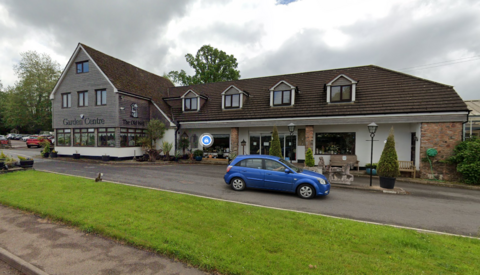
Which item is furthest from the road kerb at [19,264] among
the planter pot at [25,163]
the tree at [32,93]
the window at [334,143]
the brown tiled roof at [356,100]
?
the tree at [32,93]

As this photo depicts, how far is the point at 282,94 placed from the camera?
54.9ft

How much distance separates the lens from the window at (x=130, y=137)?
1833cm

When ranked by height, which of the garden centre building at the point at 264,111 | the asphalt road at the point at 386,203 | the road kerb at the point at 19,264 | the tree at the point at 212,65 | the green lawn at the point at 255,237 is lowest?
the asphalt road at the point at 386,203

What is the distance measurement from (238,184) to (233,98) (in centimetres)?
1112

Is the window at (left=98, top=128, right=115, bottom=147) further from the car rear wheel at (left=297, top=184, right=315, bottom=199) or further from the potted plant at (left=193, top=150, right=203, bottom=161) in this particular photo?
the car rear wheel at (left=297, top=184, right=315, bottom=199)

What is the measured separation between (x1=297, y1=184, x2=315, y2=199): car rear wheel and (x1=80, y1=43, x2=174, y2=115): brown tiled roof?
53.6ft

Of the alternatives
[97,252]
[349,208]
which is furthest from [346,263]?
[97,252]

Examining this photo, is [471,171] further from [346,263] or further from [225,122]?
[225,122]

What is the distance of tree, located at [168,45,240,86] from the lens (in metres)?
33.5

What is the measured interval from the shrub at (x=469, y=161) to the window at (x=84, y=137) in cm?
2662

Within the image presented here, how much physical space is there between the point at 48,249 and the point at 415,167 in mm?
16809

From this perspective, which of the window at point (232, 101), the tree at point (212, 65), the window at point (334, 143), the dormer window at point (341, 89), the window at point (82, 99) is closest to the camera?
the dormer window at point (341, 89)

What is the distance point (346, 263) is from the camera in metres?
3.39

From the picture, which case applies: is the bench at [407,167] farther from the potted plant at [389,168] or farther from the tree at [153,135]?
the tree at [153,135]
